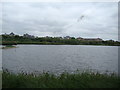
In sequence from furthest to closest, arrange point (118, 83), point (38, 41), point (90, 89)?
point (38, 41) → point (118, 83) → point (90, 89)

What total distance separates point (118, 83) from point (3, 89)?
4.67 metres

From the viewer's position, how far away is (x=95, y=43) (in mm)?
133625

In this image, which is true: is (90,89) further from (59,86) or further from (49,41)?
(49,41)

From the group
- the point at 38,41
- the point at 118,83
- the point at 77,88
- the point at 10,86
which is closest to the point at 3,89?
the point at 10,86

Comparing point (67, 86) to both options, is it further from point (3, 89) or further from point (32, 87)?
point (3, 89)

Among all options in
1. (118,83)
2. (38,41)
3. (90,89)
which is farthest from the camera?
(38,41)

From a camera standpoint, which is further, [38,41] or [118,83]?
[38,41]

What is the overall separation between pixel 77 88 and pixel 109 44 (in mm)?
134465

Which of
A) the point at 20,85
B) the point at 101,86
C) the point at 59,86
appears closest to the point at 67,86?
the point at 59,86

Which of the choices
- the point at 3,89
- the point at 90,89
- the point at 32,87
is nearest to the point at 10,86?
the point at 3,89

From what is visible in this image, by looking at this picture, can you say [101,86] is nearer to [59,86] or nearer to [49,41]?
[59,86]

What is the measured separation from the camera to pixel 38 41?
13050 cm

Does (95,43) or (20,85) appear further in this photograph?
(95,43)

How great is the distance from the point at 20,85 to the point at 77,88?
7.43ft
